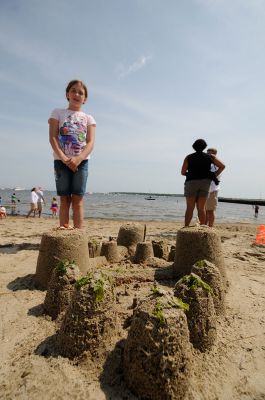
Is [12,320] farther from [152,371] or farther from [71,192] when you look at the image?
[71,192]

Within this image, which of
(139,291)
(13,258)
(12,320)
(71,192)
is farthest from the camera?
(13,258)

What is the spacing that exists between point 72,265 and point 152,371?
1.16 metres

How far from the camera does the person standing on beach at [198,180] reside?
14.9 ft

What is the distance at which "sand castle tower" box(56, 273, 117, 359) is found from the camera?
1.77m

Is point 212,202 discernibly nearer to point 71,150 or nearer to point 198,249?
point 198,249

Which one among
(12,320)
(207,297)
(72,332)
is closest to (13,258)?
(12,320)

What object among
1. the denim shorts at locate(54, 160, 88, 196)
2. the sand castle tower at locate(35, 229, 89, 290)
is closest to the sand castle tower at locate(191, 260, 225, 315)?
the sand castle tower at locate(35, 229, 89, 290)

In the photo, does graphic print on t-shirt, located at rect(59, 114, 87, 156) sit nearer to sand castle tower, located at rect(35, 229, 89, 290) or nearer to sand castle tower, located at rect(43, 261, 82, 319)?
sand castle tower, located at rect(35, 229, 89, 290)

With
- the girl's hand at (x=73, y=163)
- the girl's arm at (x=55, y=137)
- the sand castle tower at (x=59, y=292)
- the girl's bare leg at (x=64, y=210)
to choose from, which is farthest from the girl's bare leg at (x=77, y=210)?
the sand castle tower at (x=59, y=292)

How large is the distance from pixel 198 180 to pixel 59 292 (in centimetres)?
296

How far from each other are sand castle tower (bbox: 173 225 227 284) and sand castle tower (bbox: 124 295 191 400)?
1.43 m

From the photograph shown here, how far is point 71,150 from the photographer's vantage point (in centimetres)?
361

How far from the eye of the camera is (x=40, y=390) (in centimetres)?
152

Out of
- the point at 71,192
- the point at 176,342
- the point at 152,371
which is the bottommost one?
the point at 152,371
